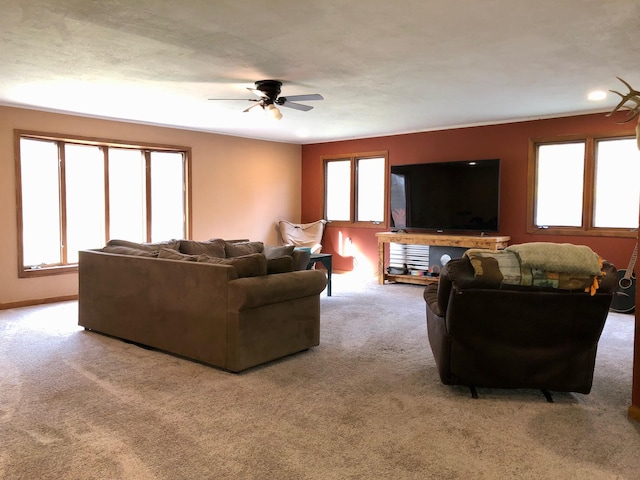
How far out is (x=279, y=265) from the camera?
12.9 ft

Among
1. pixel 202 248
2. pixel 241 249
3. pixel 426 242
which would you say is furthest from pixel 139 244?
pixel 426 242

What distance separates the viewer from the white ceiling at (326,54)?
303 centimetres

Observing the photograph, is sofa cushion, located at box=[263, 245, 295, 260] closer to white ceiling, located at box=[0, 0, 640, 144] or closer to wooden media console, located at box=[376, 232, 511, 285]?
white ceiling, located at box=[0, 0, 640, 144]

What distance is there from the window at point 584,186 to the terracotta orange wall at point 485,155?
115 mm

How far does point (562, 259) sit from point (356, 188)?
6016 millimetres

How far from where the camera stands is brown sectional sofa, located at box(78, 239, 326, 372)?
360cm

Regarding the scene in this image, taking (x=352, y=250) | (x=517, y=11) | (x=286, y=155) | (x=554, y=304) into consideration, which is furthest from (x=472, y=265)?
(x=286, y=155)

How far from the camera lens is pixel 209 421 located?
281cm

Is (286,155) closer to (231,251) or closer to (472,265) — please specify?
(231,251)

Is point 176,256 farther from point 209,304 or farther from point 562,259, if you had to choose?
point 562,259

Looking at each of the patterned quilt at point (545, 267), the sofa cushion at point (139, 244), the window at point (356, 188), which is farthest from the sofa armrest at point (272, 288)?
the window at point (356, 188)

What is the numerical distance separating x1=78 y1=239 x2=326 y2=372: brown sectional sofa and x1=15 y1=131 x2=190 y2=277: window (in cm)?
218

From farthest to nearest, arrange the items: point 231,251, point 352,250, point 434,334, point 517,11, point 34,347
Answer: point 352,250 → point 231,251 → point 34,347 → point 434,334 → point 517,11

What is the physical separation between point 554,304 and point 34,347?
4.14 meters
